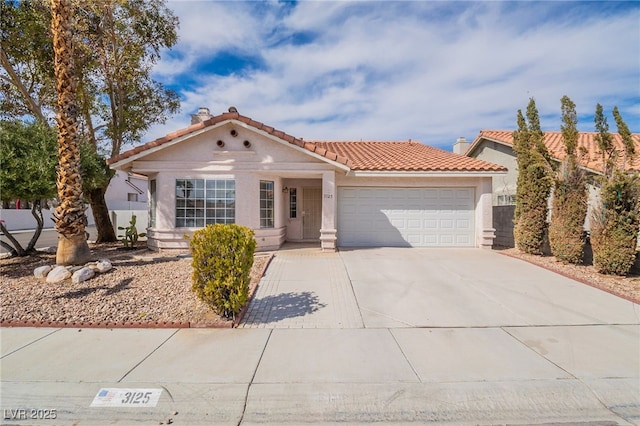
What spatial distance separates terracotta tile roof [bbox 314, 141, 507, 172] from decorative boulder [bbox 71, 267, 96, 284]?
8517 millimetres

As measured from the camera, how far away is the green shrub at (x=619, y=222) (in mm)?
7938

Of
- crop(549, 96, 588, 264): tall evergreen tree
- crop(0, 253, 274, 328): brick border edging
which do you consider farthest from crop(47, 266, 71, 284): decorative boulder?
crop(549, 96, 588, 264): tall evergreen tree

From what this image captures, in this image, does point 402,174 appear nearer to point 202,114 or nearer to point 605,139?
point 605,139

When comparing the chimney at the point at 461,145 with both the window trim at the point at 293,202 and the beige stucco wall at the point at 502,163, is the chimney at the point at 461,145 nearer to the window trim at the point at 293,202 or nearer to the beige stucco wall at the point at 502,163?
the beige stucco wall at the point at 502,163

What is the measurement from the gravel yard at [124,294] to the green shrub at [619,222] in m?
0.45

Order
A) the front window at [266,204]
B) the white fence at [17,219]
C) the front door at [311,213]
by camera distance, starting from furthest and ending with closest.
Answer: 1. the white fence at [17,219]
2. the front door at [311,213]
3. the front window at [266,204]

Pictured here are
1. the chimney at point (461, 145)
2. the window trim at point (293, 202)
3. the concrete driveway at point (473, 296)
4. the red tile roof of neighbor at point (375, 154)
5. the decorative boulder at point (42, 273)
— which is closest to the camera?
the concrete driveway at point (473, 296)

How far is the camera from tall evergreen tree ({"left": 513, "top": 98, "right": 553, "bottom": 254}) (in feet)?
35.6

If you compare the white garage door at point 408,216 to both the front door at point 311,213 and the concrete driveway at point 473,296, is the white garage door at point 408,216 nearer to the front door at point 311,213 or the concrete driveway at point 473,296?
the front door at point 311,213

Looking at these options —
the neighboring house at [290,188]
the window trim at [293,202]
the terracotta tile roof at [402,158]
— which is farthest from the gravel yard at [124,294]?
the window trim at [293,202]

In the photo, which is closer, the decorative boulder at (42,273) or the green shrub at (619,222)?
the decorative boulder at (42,273)

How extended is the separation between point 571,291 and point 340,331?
18.4 ft

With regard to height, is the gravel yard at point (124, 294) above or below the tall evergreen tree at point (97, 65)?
below

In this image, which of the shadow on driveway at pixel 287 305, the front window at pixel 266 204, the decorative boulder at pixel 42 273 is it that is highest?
the front window at pixel 266 204
